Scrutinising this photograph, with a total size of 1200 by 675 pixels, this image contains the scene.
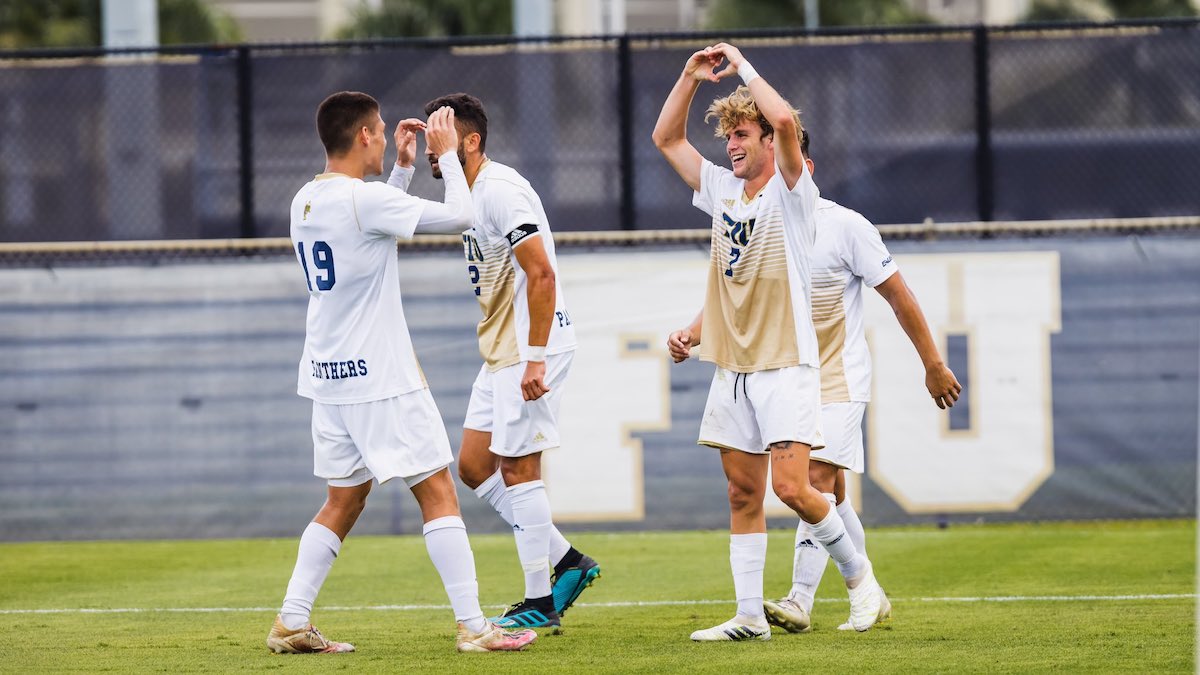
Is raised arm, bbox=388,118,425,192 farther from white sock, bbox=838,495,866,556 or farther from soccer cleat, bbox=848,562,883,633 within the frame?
soccer cleat, bbox=848,562,883,633

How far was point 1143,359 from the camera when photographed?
37.3ft

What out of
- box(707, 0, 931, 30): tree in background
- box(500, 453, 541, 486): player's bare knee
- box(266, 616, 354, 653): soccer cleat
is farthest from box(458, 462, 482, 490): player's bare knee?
box(707, 0, 931, 30): tree in background

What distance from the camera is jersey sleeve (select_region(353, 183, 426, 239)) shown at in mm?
6289

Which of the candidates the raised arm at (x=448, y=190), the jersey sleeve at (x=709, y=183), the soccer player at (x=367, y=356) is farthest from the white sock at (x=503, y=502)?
the jersey sleeve at (x=709, y=183)

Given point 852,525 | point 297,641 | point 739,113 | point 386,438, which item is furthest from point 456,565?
point 739,113

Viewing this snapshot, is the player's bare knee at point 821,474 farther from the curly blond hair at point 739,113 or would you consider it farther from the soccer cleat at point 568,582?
the curly blond hair at point 739,113

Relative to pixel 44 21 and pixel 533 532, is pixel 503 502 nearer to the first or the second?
pixel 533 532

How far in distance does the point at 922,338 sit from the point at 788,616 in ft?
4.36

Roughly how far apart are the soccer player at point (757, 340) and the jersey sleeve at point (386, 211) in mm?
1305

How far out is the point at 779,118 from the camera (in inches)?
244

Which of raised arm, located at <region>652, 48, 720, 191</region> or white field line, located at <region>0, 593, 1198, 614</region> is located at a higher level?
raised arm, located at <region>652, 48, 720, 191</region>

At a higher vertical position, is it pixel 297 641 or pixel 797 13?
pixel 797 13

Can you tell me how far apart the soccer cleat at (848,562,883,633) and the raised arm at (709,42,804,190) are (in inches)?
69.4

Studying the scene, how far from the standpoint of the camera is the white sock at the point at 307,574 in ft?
21.5
